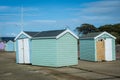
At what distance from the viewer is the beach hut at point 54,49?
61.2 feet

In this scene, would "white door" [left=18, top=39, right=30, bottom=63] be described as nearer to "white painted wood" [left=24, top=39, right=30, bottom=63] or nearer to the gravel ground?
"white painted wood" [left=24, top=39, right=30, bottom=63]

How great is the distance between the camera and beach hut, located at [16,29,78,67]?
61.2 ft

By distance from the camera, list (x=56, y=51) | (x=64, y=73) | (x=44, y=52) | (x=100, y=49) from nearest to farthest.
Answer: (x=64, y=73), (x=56, y=51), (x=44, y=52), (x=100, y=49)

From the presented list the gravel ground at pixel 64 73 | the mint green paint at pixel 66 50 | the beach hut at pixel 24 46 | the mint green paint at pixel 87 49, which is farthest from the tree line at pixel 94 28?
the gravel ground at pixel 64 73

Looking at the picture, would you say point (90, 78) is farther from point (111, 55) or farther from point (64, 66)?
point (111, 55)

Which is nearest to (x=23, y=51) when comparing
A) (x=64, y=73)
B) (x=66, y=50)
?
(x=66, y=50)

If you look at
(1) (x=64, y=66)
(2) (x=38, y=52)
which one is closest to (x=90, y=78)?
(1) (x=64, y=66)

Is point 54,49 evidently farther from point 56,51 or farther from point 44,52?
point 44,52

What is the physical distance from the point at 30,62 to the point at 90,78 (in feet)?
30.8

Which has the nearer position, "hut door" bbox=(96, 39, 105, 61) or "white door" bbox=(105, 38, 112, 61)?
"hut door" bbox=(96, 39, 105, 61)

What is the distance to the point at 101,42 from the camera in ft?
75.1

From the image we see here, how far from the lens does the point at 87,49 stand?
77.4 ft

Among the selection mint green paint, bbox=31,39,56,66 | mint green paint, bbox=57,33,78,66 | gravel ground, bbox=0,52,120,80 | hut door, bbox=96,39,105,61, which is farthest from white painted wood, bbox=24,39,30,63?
hut door, bbox=96,39,105,61

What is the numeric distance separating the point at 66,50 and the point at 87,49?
502cm
